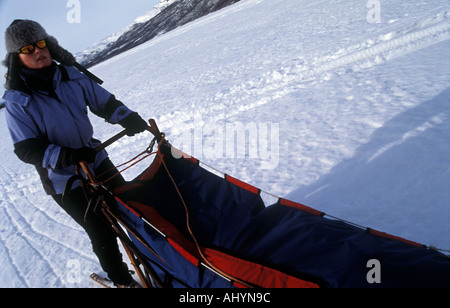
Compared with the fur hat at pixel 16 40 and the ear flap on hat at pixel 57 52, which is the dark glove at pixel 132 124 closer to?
the ear flap on hat at pixel 57 52

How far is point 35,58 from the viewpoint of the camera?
1457mm

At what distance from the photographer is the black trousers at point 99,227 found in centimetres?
160


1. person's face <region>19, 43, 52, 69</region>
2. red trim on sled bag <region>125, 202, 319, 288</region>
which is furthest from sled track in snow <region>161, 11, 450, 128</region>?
red trim on sled bag <region>125, 202, 319, 288</region>

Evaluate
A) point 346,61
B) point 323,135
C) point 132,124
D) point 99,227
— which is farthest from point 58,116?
point 346,61

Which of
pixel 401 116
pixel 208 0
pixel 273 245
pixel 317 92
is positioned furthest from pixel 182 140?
pixel 208 0

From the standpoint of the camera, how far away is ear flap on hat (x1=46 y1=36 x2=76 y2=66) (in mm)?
1600

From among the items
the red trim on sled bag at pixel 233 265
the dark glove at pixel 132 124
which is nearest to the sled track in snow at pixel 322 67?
the dark glove at pixel 132 124

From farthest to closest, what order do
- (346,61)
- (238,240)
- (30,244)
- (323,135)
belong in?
(346,61), (323,135), (30,244), (238,240)

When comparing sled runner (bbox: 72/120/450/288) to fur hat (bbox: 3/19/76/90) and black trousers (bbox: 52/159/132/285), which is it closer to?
black trousers (bbox: 52/159/132/285)

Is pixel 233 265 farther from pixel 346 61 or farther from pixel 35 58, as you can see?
pixel 346 61

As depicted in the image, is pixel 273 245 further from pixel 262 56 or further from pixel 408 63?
pixel 262 56

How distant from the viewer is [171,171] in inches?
69.7

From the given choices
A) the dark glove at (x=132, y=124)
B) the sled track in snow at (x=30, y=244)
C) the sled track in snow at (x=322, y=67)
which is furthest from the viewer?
the sled track in snow at (x=322, y=67)

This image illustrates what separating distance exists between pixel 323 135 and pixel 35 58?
2.70 m
